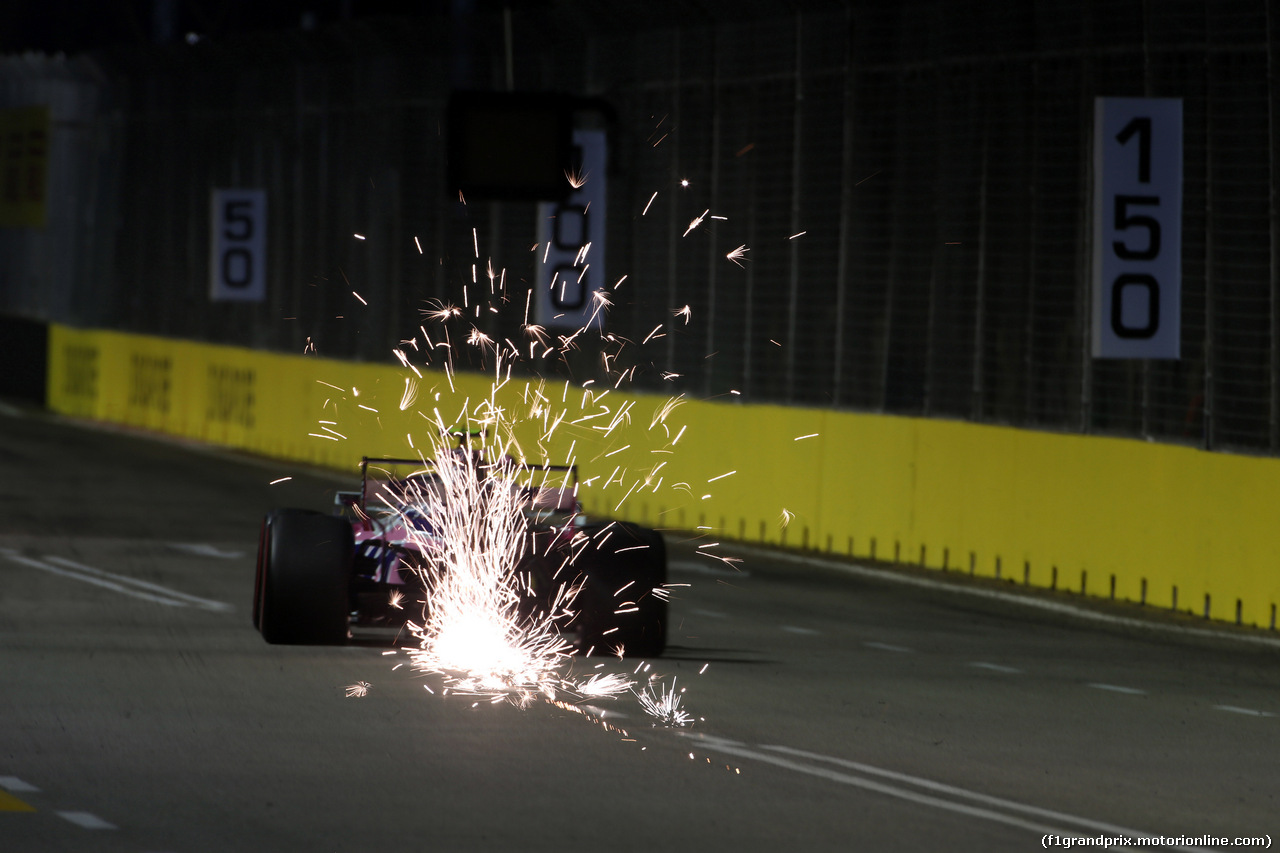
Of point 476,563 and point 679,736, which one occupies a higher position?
point 476,563

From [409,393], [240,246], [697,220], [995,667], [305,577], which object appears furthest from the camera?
[240,246]

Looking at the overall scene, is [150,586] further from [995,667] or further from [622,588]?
[995,667]

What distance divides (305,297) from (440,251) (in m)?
4.23

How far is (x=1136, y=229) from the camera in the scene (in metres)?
20.0

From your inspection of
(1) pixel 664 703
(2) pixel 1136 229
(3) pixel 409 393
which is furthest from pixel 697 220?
(1) pixel 664 703

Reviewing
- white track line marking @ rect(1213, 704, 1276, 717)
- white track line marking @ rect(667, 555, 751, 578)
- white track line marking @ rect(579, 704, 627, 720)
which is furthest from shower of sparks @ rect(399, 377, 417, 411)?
white track line marking @ rect(579, 704, 627, 720)

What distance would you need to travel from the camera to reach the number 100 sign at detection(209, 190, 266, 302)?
110 ft

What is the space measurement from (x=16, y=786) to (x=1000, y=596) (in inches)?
448

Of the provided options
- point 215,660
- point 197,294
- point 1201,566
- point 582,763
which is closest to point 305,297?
point 197,294

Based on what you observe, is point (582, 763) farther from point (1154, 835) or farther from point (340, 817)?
point (1154, 835)

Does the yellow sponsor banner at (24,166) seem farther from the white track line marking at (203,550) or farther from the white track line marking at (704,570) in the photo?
the white track line marking at (704,570)

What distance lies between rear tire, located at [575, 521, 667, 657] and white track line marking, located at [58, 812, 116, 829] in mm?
5163

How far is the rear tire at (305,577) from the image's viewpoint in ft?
45.6

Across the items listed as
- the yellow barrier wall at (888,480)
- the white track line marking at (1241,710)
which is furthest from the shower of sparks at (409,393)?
the white track line marking at (1241,710)
